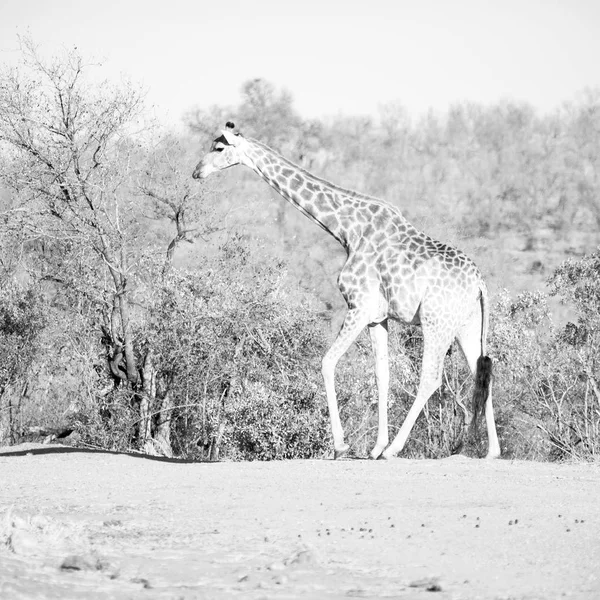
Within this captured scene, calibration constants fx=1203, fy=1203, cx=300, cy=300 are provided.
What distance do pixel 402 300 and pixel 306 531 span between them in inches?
171

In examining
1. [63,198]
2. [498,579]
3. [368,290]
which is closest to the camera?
[498,579]

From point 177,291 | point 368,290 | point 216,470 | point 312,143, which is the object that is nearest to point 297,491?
point 216,470

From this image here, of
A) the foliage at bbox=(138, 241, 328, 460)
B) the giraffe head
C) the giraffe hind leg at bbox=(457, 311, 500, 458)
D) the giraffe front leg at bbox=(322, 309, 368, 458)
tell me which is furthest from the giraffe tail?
the foliage at bbox=(138, 241, 328, 460)

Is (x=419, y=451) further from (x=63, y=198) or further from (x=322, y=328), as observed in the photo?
(x=63, y=198)

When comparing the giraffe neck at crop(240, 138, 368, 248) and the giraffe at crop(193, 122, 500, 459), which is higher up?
the giraffe neck at crop(240, 138, 368, 248)

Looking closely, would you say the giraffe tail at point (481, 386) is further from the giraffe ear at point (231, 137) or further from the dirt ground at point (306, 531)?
the giraffe ear at point (231, 137)

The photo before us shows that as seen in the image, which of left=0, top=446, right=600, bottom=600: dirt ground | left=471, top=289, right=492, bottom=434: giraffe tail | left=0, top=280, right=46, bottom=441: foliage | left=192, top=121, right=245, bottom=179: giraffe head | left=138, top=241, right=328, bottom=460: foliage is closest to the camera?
left=0, top=446, right=600, bottom=600: dirt ground

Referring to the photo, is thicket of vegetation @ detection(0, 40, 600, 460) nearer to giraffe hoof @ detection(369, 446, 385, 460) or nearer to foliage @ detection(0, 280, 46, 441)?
foliage @ detection(0, 280, 46, 441)

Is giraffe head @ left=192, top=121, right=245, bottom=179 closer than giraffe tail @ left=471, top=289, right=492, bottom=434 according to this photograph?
No

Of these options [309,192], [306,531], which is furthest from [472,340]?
[306,531]

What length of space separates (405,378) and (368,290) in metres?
7.15

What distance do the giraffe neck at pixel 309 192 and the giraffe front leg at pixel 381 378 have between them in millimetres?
970

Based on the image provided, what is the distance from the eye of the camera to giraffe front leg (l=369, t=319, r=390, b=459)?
11.8 metres

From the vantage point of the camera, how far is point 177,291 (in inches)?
728
